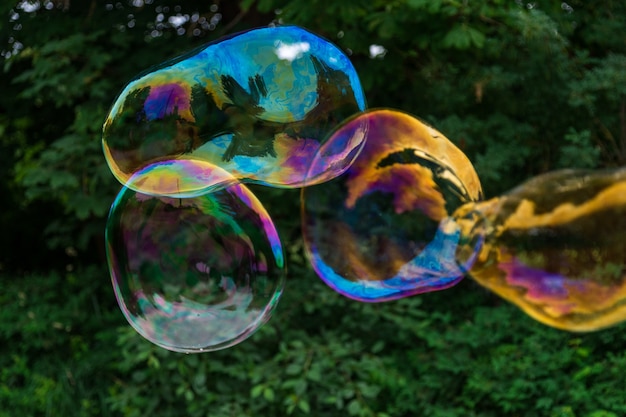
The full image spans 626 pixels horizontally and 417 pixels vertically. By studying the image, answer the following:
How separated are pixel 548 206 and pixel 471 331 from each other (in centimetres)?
198

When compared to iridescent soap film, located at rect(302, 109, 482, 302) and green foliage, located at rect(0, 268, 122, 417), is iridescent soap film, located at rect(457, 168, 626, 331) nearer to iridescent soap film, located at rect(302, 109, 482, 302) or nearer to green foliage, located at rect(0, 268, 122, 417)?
iridescent soap film, located at rect(302, 109, 482, 302)

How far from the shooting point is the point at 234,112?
8.11 feet

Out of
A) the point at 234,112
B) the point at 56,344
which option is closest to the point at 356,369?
the point at 234,112

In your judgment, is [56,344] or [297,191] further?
[56,344]

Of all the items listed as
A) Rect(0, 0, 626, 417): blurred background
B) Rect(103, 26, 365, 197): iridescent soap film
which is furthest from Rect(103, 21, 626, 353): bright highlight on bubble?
Rect(0, 0, 626, 417): blurred background

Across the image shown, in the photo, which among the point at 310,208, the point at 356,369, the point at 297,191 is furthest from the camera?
the point at 297,191

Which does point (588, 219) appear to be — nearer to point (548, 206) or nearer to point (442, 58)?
point (548, 206)

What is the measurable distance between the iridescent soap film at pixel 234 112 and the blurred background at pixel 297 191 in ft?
5.09

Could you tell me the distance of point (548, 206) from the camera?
2410 millimetres

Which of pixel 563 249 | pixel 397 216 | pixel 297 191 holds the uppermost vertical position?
pixel 563 249

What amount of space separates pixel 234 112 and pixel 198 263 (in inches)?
26.3

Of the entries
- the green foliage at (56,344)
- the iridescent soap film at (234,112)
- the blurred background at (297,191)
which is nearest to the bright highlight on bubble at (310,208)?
the iridescent soap film at (234,112)

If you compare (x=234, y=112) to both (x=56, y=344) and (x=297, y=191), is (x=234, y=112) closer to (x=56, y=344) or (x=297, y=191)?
(x=297, y=191)

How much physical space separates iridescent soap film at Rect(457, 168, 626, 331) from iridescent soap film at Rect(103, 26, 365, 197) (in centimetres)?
67
